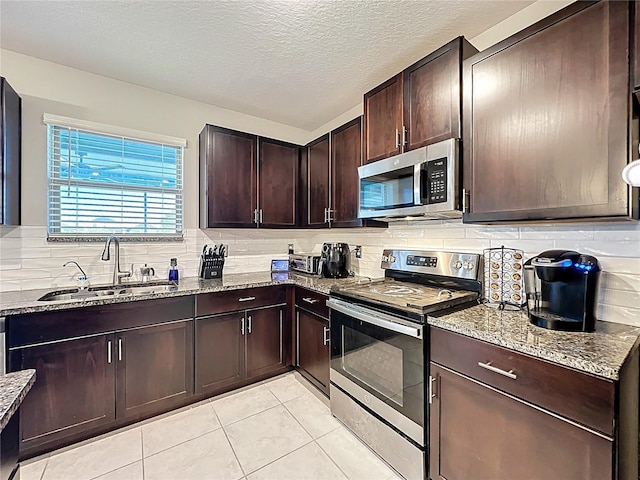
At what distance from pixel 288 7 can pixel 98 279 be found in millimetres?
2418

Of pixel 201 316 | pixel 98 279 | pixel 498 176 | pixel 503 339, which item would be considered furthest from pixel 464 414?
pixel 98 279

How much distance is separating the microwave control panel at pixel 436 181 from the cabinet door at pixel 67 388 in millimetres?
2269

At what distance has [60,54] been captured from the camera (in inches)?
83.1

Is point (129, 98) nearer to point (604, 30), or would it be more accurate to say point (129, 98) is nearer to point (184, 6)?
point (184, 6)

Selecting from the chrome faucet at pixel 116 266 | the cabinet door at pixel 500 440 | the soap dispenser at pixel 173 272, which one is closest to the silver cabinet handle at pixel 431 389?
the cabinet door at pixel 500 440

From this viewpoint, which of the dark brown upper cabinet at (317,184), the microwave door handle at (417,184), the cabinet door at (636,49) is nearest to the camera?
the cabinet door at (636,49)

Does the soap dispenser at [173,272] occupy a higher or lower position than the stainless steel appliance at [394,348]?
higher

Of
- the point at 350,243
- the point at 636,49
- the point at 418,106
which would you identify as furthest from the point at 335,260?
the point at 636,49

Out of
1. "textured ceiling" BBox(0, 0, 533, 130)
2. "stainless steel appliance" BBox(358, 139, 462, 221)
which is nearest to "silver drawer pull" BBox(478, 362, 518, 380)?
"stainless steel appliance" BBox(358, 139, 462, 221)

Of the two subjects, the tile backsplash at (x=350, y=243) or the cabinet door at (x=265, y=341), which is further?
the cabinet door at (x=265, y=341)

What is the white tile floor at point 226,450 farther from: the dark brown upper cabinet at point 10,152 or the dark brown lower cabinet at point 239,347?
the dark brown upper cabinet at point 10,152

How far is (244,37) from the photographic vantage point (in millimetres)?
1894

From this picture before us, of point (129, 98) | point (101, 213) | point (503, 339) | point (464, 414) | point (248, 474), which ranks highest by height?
point (129, 98)

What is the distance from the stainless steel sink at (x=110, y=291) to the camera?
202 centimetres
